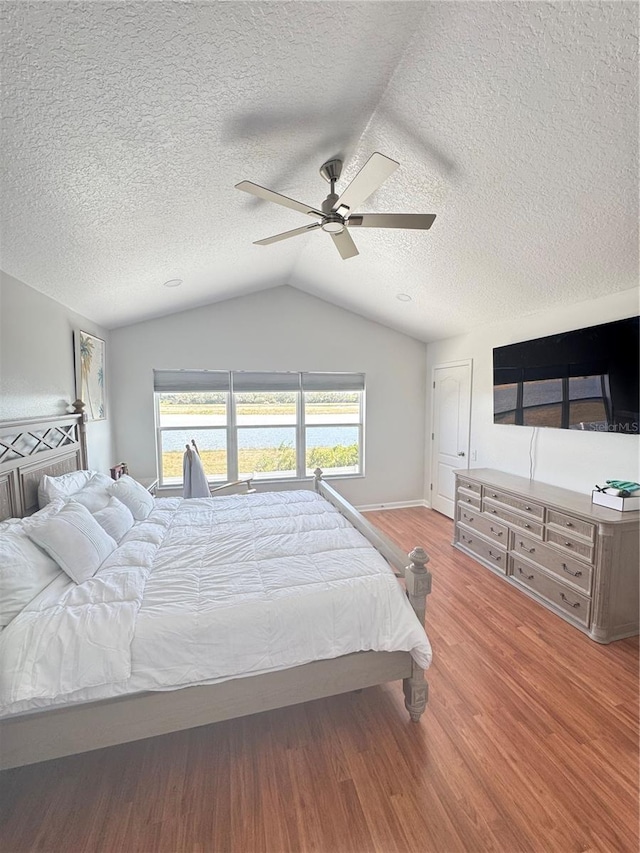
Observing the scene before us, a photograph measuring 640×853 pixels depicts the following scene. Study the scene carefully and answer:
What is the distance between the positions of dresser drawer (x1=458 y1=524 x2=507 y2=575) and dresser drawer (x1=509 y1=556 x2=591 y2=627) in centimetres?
10

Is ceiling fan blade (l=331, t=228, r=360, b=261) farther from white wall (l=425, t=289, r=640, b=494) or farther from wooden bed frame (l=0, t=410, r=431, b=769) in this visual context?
white wall (l=425, t=289, r=640, b=494)

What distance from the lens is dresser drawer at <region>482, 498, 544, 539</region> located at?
291 centimetres

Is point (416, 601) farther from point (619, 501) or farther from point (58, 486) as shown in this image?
point (58, 486)

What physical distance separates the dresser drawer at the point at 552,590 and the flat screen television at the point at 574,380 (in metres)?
1.22

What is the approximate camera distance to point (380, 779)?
1.56m

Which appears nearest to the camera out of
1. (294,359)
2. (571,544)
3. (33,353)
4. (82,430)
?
(33,353)

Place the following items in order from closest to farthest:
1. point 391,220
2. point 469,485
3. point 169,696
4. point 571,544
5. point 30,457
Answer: point 169,696 → point 391,220 → point 30,457 → point 571,544 → point 469,485

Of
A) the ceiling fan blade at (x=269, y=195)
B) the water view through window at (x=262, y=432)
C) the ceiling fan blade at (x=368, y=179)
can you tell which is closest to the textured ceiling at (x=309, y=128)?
the ceiling fan blade at (x=269, y=195)

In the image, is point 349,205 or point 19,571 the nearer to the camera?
point 19,571

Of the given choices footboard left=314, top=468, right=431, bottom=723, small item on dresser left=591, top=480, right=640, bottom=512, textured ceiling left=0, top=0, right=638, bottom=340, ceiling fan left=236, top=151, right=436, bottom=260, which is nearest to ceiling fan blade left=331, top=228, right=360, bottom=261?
ceiling fan left=236, top=151, right=436, bottom=260

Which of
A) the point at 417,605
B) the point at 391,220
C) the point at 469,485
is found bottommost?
the point at 417,605

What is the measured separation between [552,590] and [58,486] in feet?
11.9

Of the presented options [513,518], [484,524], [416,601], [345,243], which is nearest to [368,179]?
[345,243]

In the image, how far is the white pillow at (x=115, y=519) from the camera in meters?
2.24
